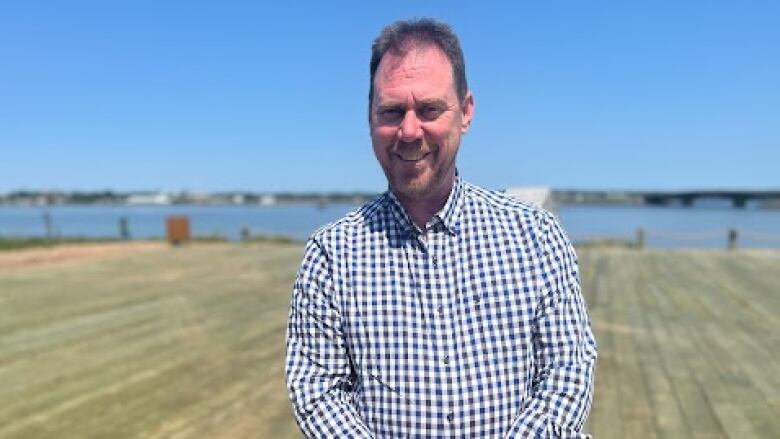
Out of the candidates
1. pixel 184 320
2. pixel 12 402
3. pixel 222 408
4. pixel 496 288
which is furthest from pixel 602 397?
pixel 184 320

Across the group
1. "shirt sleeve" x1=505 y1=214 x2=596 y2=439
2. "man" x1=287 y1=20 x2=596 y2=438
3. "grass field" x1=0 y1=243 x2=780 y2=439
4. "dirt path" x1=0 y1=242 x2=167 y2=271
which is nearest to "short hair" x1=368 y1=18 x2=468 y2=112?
"man" x1=287 y1=20 x2=596 y2=438

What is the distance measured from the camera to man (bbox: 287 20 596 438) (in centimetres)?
156

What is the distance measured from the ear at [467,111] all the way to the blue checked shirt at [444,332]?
17 centimetres

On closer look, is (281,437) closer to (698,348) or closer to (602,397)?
(602,397)

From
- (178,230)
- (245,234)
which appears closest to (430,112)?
(178,230)

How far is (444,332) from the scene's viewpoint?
5.27 feet

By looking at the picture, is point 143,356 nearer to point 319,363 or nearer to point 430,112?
point 319,363

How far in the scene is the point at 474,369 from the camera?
158cm

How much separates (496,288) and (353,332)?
0.38 m

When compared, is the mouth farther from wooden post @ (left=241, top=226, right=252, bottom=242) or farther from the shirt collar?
wooden post @ (left=241, top=226, right=252, bottom=242)

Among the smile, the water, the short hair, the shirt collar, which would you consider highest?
the short hair

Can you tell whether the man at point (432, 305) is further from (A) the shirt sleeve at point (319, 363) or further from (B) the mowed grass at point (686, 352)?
(B) the mowed grass at point (686, 352)

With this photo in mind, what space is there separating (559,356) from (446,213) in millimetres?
457

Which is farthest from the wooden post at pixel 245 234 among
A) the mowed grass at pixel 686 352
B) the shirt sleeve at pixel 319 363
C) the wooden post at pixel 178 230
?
the shirt sleeve at pixel 319 363
